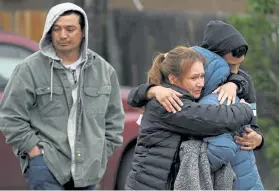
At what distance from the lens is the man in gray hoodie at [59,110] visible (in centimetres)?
564

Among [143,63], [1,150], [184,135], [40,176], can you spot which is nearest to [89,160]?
[40,176]

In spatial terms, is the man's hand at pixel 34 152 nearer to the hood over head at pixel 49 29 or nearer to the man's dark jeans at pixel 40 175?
the man's dark jeans at pixel 40 175

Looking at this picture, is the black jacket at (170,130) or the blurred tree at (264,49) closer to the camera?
the black jacket at (170,130)

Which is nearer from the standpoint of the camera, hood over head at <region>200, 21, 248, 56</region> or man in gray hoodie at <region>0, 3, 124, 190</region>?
hood over head at <region>200, 21, 248, 56</region>

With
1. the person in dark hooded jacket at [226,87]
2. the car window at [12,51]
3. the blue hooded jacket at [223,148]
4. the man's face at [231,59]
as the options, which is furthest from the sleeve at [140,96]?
the car window at [12,51]

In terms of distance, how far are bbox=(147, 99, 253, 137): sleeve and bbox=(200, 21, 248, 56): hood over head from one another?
1.03 feet

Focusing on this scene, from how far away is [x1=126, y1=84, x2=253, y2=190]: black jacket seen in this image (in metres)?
4.24

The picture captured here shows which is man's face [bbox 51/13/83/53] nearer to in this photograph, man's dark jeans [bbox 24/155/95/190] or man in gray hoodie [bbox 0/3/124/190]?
man in gray hoodie [bbox 0/3/124/190]

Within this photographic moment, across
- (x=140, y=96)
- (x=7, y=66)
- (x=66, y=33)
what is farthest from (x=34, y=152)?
(x=7, y=66)

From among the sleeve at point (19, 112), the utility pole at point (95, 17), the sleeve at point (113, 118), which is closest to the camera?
the sleeve at point (19, 112)

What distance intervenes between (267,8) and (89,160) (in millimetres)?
4108

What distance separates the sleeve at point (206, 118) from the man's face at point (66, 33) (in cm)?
162

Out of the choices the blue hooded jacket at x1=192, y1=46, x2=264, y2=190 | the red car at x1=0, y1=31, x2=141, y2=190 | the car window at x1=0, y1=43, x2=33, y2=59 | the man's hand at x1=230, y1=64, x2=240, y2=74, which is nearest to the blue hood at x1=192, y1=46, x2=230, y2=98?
the blue hooded jacket at x1=192, y1=46, x2=264, y2=190

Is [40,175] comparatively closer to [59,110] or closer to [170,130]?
[59,110]
